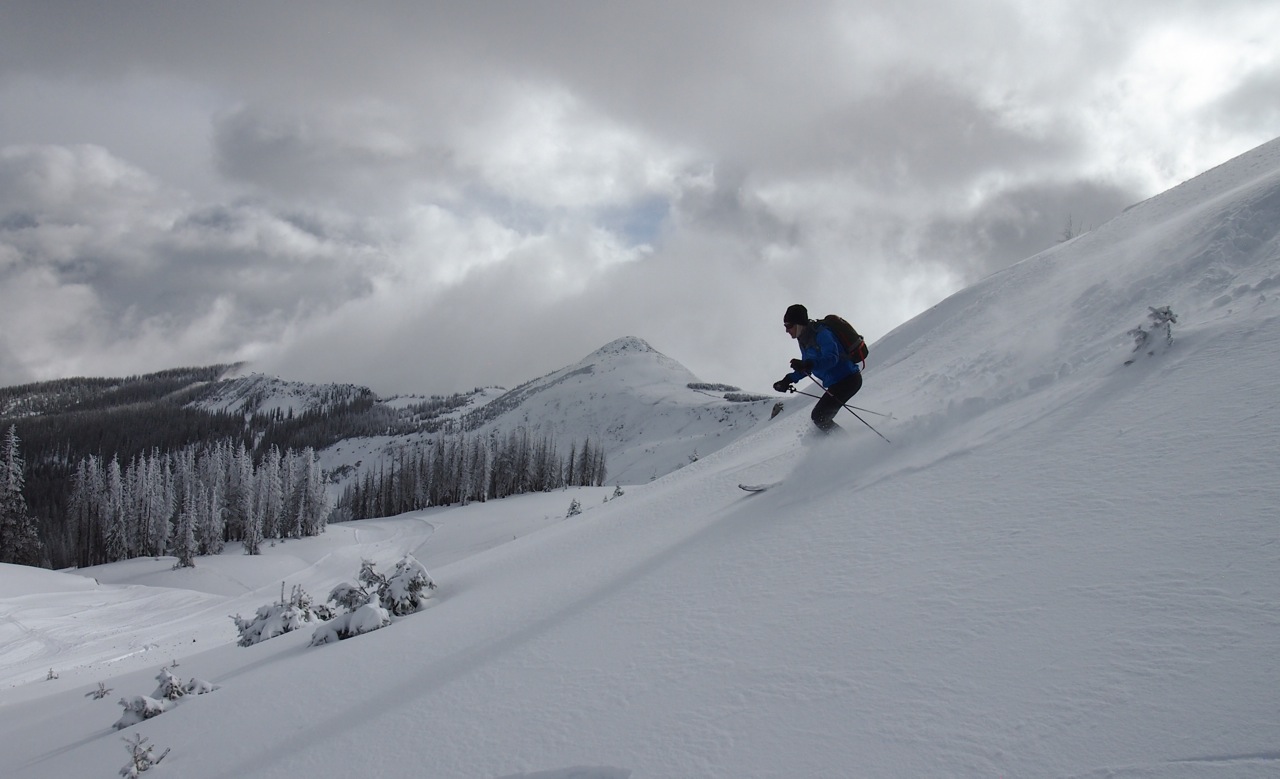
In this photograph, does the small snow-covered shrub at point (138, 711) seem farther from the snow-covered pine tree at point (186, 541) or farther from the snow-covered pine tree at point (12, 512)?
the snow-covered pine tree at point (12, 512)

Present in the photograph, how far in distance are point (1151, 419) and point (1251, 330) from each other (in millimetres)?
1591

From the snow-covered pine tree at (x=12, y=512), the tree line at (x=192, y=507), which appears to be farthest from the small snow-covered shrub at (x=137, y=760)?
the snow-covered pine tree at (x=12, y=512)

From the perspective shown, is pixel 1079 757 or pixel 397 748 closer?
pixel 1079 757

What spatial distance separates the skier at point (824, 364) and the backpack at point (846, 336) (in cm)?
5

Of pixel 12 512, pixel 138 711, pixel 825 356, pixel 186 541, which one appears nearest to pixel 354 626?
pixel 138 711

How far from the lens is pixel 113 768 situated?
4.86 m

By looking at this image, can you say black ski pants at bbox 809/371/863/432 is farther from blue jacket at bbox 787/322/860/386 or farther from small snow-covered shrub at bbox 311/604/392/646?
small snow-covered shrub at bbox 311/604/392/646

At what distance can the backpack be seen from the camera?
26.9 ft

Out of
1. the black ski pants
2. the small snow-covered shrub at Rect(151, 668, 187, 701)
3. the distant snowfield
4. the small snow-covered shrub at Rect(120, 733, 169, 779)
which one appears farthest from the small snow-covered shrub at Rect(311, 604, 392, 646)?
the black ski pants

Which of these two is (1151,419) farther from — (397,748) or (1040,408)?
(397,748)

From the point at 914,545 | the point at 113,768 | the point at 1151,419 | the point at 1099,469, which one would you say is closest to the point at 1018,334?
the point at 1151,419

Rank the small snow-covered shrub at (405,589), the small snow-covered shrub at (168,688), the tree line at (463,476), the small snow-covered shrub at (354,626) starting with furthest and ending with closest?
the tree line at (463,476)
the small snow-covered shrub at (405,589)
the small snow-covered shrub at (354,626)
the small snow-covered shrub at (168,688)

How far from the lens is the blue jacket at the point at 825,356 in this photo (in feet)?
26.9

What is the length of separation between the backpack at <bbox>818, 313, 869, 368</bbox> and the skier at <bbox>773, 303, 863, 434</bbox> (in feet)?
0.18
